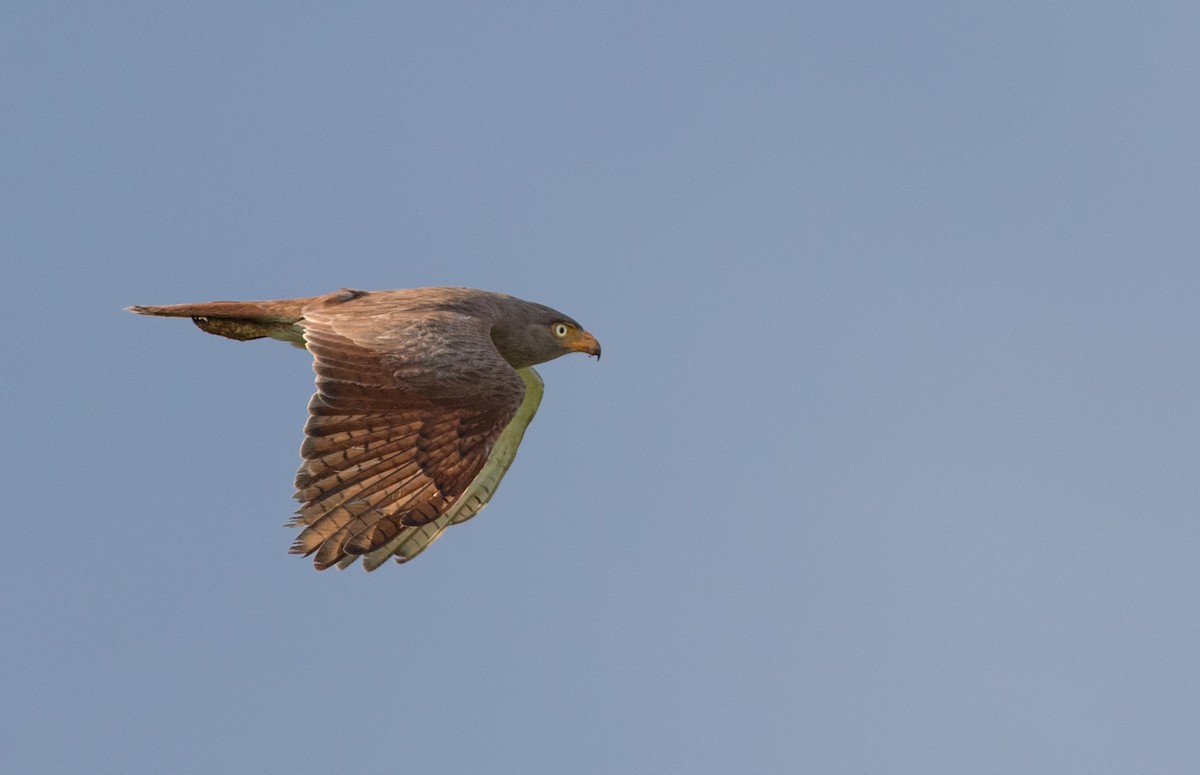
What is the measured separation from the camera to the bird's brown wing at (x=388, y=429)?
477 inches

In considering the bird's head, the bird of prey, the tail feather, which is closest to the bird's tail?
the tail feather

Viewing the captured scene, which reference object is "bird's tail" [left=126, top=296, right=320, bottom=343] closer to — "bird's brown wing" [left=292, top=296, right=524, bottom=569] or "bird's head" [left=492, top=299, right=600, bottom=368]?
"bird's brown wing" [left=292, top=296, right=524, bottom=569]

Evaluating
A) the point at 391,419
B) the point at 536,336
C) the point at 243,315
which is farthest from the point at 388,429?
the point at 536,336

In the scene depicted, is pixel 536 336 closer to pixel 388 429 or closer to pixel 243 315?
pixel 243 315

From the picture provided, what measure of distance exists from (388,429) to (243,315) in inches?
98.7

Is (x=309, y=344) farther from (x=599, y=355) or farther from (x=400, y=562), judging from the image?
(x=599, y=355)

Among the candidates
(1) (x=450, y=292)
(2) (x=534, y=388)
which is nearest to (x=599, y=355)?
(2) (x=534, y=388)

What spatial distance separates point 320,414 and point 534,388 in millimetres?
4107

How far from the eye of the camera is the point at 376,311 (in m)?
13.4

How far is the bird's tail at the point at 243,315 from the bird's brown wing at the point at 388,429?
1214mm

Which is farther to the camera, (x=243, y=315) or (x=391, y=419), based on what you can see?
(x=243, y=315)

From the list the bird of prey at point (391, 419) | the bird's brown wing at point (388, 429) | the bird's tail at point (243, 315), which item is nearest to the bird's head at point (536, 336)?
the bird of prey at point (391, 419)

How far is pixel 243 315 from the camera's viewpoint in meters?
14.1

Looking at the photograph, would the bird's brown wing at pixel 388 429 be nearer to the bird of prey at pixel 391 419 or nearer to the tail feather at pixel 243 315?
the bird of prey at pixel 391 419
